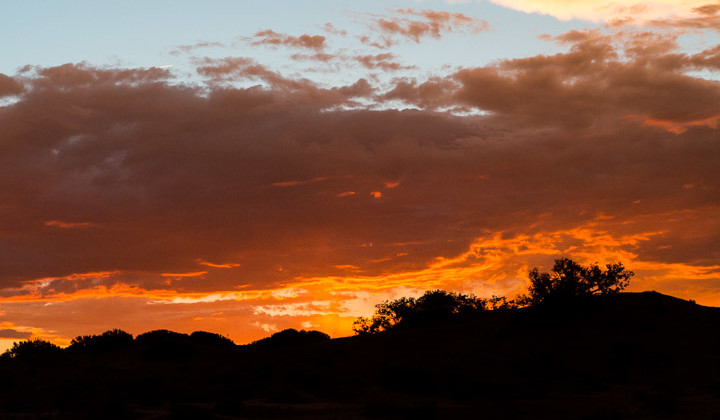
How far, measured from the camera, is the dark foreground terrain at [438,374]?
87.5ft

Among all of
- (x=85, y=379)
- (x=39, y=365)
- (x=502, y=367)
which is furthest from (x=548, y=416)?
(x=39, y=365)

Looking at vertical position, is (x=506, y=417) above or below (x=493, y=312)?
below

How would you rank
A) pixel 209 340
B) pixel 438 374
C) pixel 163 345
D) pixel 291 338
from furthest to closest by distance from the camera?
pixel 209 340 → pixel 291 338 → pixel 163 345 → pixel 438 374

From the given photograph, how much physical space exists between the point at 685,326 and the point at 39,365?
131 ft

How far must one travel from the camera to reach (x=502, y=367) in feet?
124

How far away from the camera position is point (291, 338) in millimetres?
55688

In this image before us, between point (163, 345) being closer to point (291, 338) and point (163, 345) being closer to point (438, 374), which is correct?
point (291, 338)

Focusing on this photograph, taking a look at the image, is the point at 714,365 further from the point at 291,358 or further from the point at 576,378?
the point at 291,358

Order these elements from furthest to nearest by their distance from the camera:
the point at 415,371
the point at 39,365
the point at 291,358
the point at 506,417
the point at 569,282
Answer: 1. the point at 569,282
2. the point at 39,365
3. the point at 291,358
4. the point at 415,371
5. the point at 506,417

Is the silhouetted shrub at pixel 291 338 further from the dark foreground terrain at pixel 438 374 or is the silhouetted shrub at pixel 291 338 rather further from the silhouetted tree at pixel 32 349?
A: the silhouetted tree at pixel 32 349

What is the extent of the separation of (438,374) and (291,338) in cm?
2394

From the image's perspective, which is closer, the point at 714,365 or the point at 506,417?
the point at 506,417

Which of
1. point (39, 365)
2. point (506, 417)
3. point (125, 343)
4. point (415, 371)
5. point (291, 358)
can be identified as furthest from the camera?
point (125, 343)

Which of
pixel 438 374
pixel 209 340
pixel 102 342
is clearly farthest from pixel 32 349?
pixel 438 374
